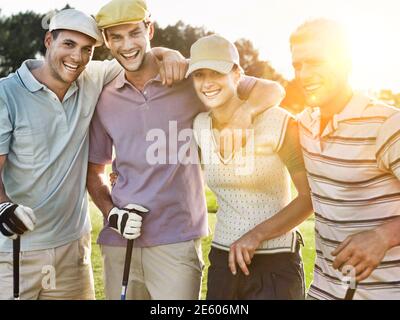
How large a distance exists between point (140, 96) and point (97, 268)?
12.4ft

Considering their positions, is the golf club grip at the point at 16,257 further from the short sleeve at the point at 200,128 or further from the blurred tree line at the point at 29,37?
the blurred tree line at the point at 29,37

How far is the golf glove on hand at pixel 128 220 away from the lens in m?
3.02

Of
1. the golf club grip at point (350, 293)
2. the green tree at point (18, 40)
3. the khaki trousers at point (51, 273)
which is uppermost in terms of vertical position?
the green tree at point (18, 40)

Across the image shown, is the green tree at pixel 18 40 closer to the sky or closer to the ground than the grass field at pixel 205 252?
closer to the sky

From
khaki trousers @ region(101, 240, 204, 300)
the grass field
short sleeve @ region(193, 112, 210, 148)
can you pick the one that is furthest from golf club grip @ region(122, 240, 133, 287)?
the grass field

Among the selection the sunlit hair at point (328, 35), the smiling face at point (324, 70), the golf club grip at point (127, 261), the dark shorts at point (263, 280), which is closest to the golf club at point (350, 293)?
the dark shorts at point (263, 280)

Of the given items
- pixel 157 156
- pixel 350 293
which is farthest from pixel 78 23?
pixel 350 293

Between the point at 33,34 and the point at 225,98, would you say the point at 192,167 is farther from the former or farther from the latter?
the point at 33,34

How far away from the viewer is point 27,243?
3.36 meters

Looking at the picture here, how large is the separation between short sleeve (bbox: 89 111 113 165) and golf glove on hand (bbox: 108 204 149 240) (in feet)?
1.27

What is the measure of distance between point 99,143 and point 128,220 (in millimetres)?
536

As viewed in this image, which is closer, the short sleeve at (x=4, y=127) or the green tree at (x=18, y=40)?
the short sleeve at (x=4, y=127)

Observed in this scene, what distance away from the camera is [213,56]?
113 inches

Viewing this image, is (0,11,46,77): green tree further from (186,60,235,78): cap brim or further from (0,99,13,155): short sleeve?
(186,60,235,78): cap brim
